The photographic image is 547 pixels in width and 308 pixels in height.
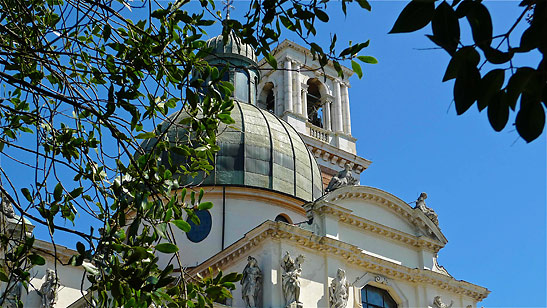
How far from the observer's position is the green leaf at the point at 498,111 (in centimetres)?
418

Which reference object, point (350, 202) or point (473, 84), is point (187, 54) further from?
point (350, 202)

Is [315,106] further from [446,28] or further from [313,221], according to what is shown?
[446,28]

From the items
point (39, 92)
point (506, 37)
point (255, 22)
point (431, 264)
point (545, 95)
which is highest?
point (431, 264)

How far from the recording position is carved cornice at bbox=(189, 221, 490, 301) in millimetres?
20344

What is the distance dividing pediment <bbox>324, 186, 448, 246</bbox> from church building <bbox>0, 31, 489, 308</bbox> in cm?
3

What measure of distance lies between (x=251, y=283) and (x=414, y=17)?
16.0 meters

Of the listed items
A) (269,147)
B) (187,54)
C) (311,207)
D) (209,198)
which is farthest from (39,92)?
(269,147)

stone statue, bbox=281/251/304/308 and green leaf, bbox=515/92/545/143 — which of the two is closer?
green leaf, bbox=515/92/545/143

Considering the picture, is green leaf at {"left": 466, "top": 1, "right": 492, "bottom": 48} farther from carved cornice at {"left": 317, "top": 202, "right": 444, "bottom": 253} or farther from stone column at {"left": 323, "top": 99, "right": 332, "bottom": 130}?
stone column at {"left": 323, "top": 99, "right": 332, "bottom": 130}

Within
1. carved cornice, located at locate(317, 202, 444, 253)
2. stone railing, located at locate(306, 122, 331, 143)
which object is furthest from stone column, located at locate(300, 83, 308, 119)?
carved cornice, located at locate(317, 202, 444, 253)

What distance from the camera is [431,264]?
2331 centimetres

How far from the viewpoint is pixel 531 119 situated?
409cm

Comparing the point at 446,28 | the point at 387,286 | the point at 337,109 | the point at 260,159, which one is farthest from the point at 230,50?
the point at 446,28

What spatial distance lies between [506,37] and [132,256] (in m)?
4.65
